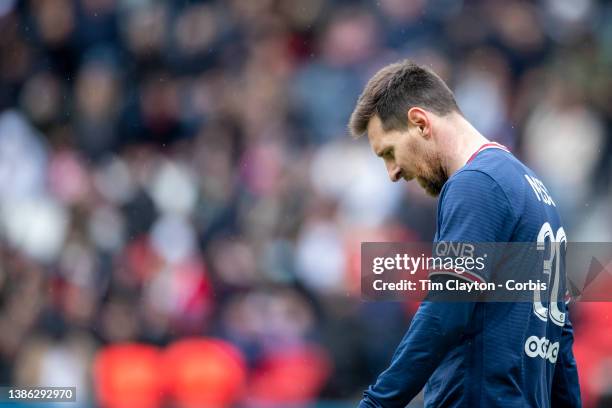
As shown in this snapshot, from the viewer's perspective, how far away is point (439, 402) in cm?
324

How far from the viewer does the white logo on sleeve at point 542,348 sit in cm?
325

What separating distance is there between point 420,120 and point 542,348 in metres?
0.81

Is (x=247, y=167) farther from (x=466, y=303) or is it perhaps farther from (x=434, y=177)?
(x=466, y=303)

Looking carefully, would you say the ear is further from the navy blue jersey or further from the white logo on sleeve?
the white logo on sleeve

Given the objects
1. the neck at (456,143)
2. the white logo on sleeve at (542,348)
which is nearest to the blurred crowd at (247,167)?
the white logo on sleeve at (542,348)

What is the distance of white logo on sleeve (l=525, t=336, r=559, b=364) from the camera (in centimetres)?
325

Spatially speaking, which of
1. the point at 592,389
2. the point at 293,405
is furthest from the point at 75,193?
the point at 592,389

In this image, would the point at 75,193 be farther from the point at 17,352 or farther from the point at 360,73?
the point at 360,73

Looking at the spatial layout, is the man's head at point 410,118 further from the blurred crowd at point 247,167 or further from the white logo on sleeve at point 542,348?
the blurred crowd at point 247,167

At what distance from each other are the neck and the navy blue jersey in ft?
0.33

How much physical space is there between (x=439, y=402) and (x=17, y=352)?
5.67 m

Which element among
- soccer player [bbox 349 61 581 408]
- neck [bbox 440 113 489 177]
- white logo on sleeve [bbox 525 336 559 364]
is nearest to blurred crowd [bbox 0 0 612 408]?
white logo on sleeve [bbox 525 336 559 364]

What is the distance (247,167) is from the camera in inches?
359

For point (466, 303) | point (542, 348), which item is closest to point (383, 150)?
point (466, 303)
